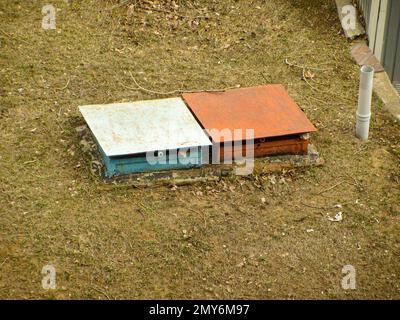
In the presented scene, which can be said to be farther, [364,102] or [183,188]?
[364,102]

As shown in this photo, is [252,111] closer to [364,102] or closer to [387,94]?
[364,102]

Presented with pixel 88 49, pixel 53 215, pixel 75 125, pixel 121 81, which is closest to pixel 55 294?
pixel 53 215

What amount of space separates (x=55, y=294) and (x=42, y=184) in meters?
1.28

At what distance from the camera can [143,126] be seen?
20.4 ft

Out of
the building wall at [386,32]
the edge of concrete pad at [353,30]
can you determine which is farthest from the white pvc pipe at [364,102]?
the edge of concrete pad at [353,30]

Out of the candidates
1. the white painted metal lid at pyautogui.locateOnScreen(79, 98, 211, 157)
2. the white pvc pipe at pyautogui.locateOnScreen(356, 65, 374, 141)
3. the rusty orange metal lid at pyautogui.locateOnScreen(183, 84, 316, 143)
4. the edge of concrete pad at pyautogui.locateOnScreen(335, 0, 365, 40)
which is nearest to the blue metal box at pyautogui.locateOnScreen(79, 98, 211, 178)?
the white painted metal lid at pyautogui.locateOnScreen(79, 98, 211, 157)

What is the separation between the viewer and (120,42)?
8109 mm

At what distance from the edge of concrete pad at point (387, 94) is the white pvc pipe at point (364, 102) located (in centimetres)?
53

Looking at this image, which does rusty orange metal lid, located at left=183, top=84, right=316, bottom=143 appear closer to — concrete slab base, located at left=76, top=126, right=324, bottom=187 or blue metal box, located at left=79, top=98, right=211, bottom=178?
blue metal box, located at left=79, top=98, right=211, bottom=178

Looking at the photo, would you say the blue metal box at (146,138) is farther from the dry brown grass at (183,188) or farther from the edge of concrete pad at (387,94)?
the edge of concrete pad at (387,94)

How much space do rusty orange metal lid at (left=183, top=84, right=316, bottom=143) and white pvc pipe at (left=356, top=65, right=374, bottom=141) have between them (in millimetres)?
549

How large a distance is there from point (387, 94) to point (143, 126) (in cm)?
266

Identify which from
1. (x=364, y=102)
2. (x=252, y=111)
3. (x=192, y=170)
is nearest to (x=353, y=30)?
(x=364, y=102)

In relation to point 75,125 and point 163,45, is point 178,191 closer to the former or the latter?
point 75,125
